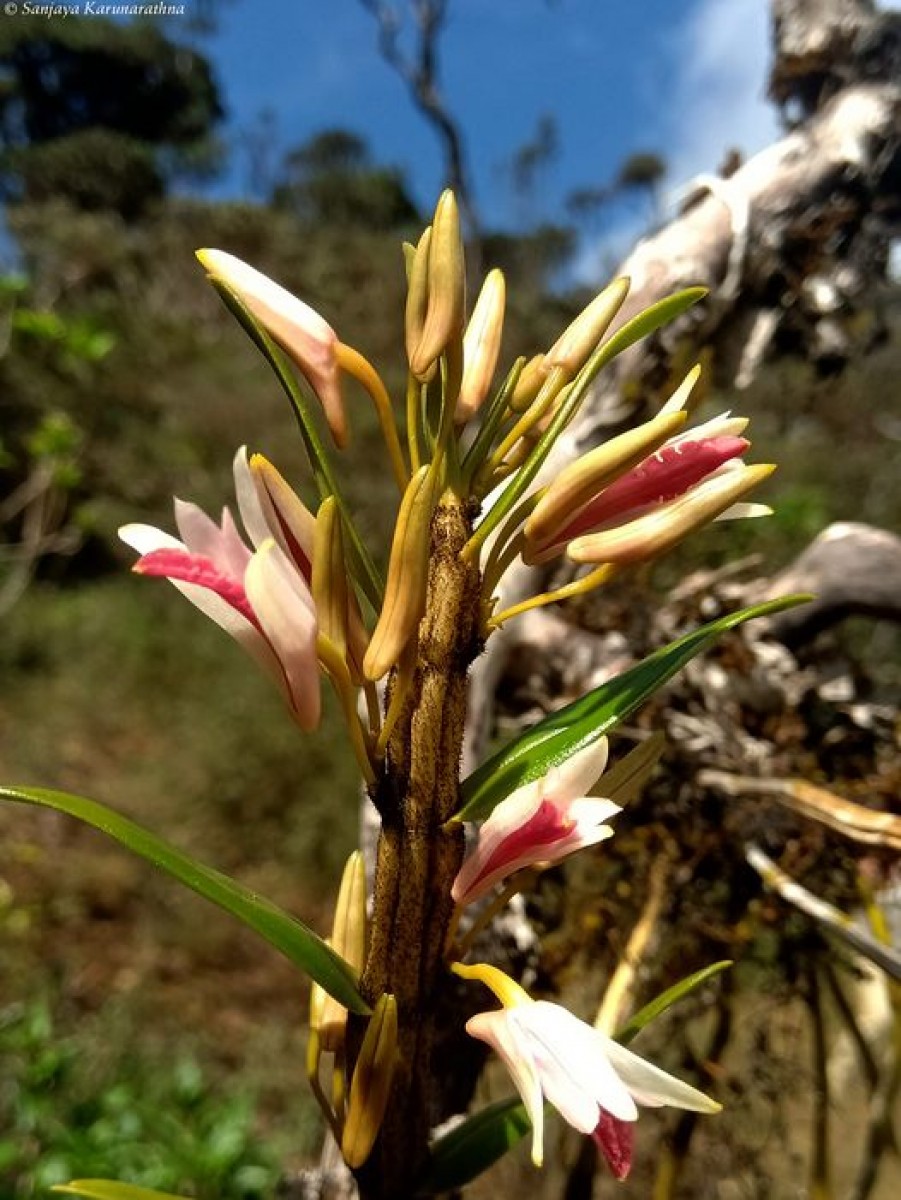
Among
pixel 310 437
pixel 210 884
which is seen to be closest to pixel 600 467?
pixel 310 437

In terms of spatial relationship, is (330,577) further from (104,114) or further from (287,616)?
(104,114)

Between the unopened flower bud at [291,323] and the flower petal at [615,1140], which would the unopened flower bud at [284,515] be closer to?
the unopened flower bud at [291,323]

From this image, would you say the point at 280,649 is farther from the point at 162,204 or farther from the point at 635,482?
the point at 162,204

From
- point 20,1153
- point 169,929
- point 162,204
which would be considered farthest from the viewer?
point 162,204

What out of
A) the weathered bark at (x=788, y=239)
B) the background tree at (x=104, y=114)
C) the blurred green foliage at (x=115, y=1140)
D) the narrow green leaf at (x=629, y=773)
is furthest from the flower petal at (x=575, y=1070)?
the background tree at (x=104, y=114)

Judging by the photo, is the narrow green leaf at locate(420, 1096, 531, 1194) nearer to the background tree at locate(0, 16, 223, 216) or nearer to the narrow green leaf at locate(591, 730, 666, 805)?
the narrow green leaf at locate(591, 730, 666, 805)

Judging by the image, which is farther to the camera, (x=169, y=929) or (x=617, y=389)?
(x=169, y=929)

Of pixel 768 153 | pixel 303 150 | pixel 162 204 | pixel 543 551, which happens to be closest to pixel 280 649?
pixel 543 551
